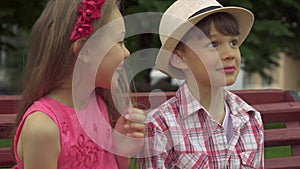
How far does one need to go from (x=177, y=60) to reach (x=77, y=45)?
18.3 inches

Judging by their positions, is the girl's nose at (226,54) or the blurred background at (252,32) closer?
the girl's nose at (226,54)

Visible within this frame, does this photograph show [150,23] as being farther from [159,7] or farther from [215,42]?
[215,42]

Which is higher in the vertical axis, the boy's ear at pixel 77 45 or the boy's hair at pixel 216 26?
the boy's hair at pixel 216 26

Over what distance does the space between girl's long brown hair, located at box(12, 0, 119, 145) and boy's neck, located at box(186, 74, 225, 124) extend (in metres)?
0.52

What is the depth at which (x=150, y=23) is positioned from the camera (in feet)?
17.2

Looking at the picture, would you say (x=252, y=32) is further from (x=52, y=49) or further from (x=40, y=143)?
Result: (x=40, y=143)

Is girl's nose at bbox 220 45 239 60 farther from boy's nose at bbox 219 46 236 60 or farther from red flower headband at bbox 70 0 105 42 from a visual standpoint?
red flower headband at bbox 70 0 105 42

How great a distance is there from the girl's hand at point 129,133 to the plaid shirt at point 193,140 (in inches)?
4.6

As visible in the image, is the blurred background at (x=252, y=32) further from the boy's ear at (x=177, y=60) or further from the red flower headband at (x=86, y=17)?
the red flower headband at (x=86, y=17)

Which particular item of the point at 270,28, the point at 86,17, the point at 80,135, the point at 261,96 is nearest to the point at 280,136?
the point at 261,96

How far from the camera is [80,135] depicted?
7.25ft

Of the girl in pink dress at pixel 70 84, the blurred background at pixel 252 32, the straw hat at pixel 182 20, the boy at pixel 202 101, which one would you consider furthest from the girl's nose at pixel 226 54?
the blurred background at pixel 252 32

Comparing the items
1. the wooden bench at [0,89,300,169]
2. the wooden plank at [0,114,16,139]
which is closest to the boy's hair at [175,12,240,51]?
the wooden bench at [0,89,300,169]

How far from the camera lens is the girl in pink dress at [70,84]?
210 cm
